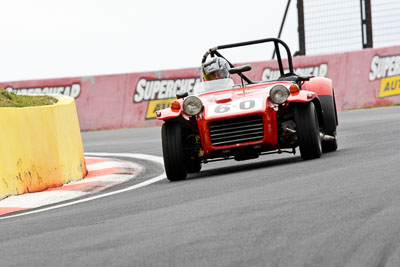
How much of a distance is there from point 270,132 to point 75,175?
2523 mm

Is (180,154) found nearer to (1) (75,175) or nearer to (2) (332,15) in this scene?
(1) (75,175)

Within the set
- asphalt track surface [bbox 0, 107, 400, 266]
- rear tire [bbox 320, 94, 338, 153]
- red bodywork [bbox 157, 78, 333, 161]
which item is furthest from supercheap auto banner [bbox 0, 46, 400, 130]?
asphalt track surface [bbox 0, 107, 400, 266]

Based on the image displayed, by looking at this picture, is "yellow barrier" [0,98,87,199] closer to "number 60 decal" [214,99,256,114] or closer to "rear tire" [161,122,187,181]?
"rear tire" [161,122,187,181]

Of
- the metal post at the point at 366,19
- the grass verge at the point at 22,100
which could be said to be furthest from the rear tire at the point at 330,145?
the metal post at the point at 366,19

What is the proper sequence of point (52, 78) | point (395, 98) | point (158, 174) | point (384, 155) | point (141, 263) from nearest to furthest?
point (141, 263), point (384, 155), point (158, 174), point (395, 98), point (52, 78)

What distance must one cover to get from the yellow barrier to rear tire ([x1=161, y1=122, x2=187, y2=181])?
1.26 m

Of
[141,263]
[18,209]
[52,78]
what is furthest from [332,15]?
[141,263]

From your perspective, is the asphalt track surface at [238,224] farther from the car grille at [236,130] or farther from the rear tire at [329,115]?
the rear tire at [329,115]

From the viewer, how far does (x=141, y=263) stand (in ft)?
11.8

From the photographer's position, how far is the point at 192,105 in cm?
775

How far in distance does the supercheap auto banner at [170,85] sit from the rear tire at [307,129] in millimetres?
12897

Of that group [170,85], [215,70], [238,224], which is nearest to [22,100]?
[215,70]

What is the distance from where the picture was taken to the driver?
8875mm

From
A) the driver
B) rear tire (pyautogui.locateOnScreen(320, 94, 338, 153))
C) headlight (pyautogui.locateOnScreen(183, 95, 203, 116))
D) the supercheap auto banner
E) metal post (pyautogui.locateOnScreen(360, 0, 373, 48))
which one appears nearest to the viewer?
headlight (pyautogui.locateOnScreen(183, 95, 203, 116))
